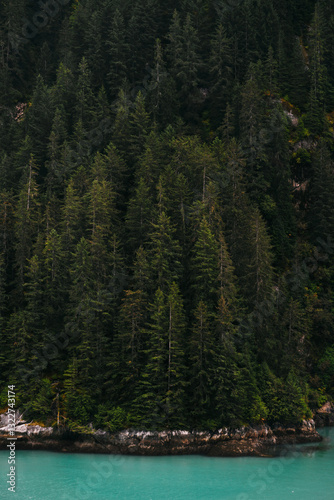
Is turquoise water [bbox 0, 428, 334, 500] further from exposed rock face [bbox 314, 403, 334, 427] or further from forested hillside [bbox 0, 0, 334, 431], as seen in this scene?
exposed rock face [bbox 314, 403, 334, 427]

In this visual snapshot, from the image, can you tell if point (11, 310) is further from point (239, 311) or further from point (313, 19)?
point (313, 19)

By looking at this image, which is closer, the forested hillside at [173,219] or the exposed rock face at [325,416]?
the forested hillside at [173,219]

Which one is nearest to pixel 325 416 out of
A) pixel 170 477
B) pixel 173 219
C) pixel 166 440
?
pixel 166 440

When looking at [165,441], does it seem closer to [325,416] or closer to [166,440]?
[166,440]

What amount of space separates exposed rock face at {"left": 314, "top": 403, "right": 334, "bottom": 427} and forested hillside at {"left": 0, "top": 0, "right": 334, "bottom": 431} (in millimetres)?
1276

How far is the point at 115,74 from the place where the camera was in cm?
7850

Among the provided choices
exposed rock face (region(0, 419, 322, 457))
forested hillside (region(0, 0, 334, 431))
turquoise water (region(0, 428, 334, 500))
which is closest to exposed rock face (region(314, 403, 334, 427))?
forested hillside (region(0, 0, 334, 431))

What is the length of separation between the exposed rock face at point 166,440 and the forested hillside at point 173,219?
38.2 inches

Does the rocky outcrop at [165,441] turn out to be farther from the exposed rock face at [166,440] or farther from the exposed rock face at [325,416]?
the exposed rock face at [325,416]

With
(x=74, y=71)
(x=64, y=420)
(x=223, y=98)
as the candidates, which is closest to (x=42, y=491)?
(x=64, y=420)

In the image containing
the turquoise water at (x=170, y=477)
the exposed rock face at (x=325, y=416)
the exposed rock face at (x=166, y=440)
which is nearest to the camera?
the turquoise water at (x=170, y=477)

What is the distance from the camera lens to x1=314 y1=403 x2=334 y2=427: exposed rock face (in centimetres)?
5647

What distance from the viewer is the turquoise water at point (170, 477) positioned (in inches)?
1496

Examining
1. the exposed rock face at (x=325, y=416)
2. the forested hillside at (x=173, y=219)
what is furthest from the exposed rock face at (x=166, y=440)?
the exposed rock face at (x=325, y=416)
